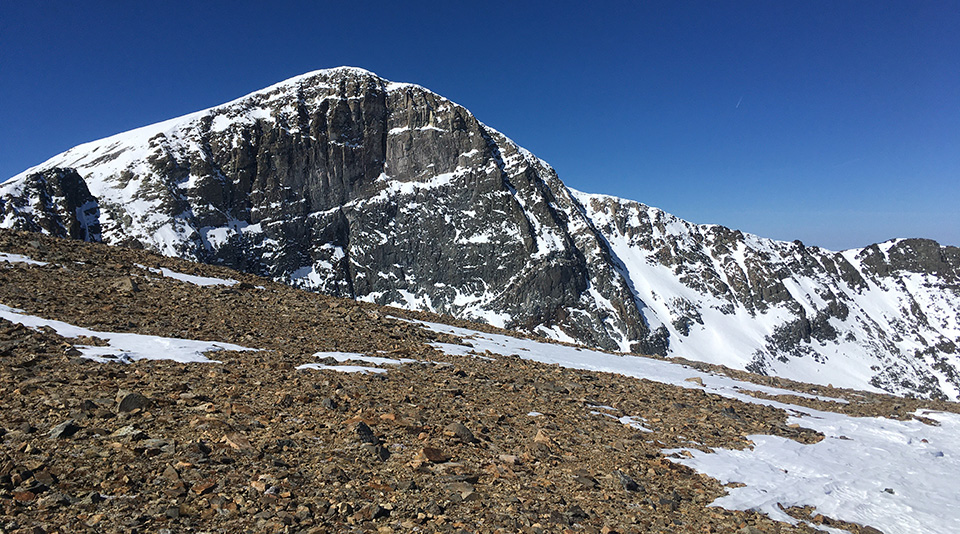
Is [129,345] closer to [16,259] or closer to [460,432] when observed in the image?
[460,432]

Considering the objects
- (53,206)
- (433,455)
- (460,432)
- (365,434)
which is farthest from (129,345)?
(53,206)

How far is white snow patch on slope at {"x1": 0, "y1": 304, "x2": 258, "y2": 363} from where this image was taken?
1112 centimetres

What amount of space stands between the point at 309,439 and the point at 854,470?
475 inches

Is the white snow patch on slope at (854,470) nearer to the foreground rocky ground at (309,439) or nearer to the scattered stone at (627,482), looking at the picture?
the foreground rocky ground at (309,439)

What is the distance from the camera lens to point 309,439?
7875mm

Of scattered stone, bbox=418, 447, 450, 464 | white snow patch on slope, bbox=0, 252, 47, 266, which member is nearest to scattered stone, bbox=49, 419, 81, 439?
scattered stone, bbox=418, 447, 450, 464

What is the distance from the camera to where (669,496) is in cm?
833

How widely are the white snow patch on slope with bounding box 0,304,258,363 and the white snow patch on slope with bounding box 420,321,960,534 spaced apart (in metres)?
8.29

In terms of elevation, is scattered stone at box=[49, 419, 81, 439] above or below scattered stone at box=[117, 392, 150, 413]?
below

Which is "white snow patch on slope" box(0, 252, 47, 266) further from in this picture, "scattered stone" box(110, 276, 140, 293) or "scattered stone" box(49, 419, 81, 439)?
"scattered stone" box(49, 419, 81, 439)

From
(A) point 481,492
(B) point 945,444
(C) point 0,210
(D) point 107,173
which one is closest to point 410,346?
(A) point 481,492

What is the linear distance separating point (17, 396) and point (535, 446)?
28.3 feet

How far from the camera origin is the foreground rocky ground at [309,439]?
5.76 meters

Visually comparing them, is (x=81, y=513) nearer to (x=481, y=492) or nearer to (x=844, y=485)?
(x=481, y=492)
